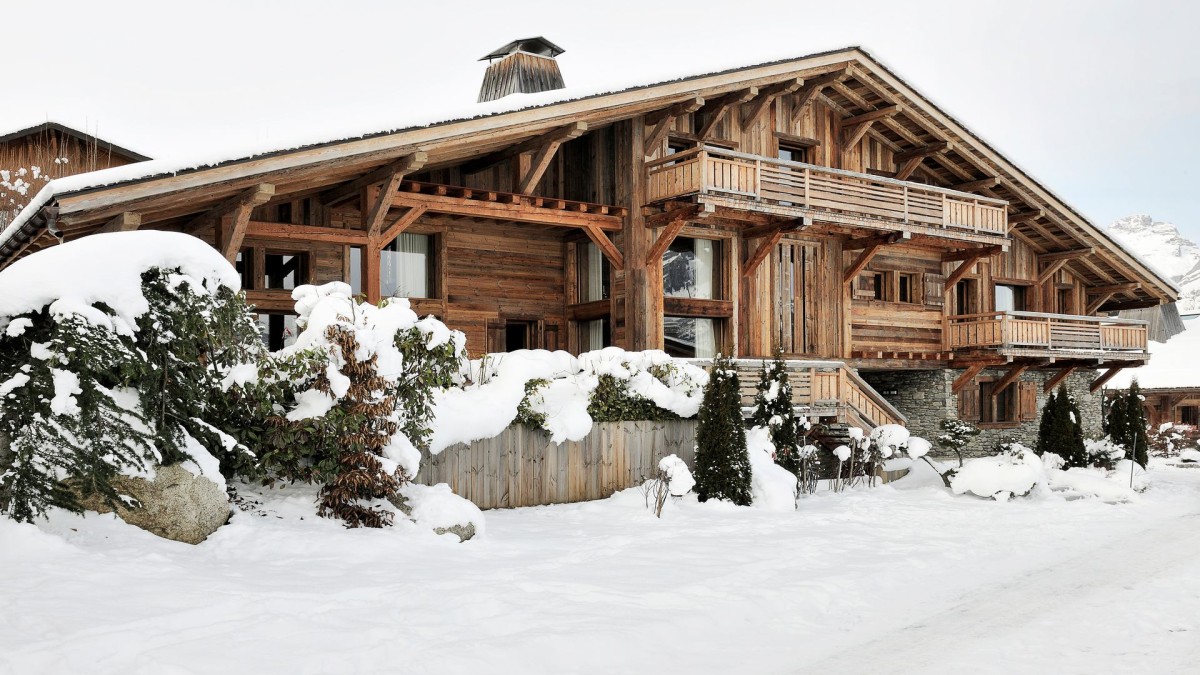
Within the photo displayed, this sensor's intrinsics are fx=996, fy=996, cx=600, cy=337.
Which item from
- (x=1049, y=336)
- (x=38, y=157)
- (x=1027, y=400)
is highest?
(x=38, y=157)

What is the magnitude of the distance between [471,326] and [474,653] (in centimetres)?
1507

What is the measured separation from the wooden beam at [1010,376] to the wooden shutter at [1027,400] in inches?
53.0

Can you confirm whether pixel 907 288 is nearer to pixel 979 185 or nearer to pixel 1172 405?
pixel 979 185

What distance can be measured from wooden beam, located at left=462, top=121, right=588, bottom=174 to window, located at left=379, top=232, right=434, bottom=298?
182 cm

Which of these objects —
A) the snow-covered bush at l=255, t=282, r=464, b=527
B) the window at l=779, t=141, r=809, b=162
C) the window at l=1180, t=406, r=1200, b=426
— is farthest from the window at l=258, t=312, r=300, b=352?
the window at l=1180, t=406, r=1200, b=426

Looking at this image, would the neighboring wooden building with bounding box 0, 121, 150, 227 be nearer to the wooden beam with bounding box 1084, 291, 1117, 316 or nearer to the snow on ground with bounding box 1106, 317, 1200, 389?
the wooden beam with bounding box 1084, 291, 1117, 316

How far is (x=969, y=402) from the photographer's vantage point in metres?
28.9

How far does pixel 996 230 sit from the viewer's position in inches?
1021

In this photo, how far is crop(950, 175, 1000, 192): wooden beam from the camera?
2744cm

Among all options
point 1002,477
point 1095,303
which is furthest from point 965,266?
point 1002,477

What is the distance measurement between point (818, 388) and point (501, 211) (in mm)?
7397

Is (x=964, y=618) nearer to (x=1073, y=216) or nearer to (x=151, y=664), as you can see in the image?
(x=151, y=664)

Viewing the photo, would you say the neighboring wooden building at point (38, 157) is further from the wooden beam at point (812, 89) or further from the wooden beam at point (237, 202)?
the wooden beam at point (812, 89)

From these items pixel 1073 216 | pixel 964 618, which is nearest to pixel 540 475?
pixel 964 618
